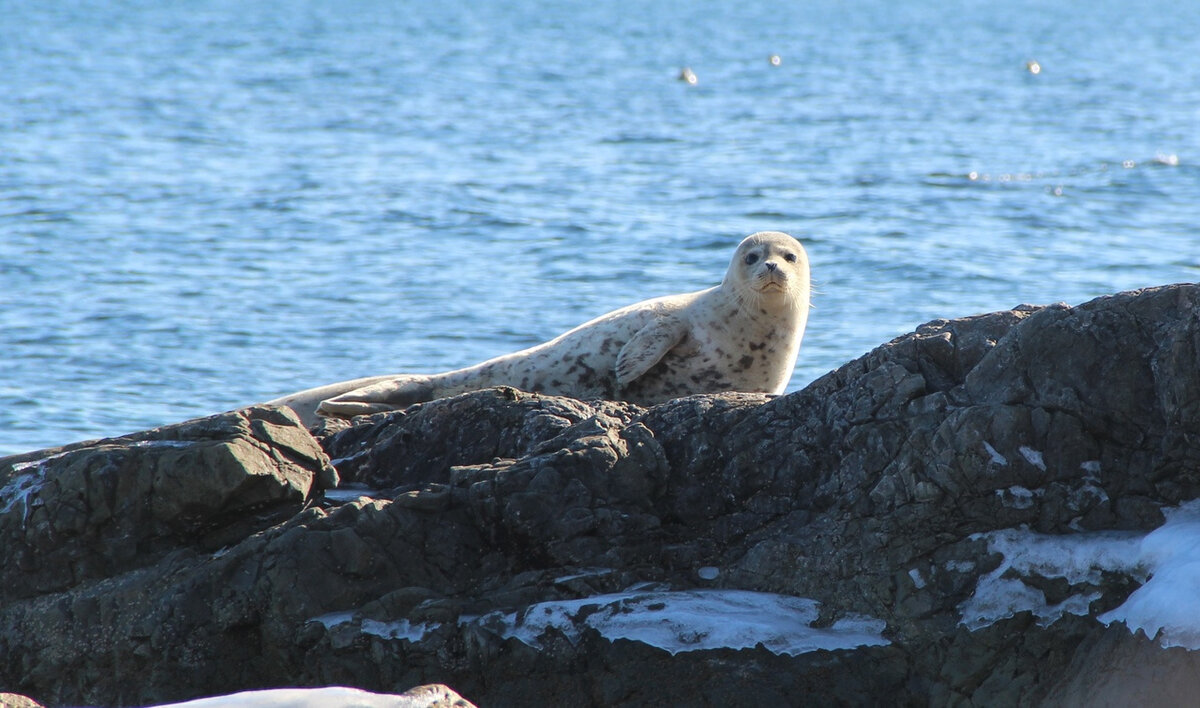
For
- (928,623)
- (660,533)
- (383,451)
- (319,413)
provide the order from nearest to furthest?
1. (928,623)
2. (660,533)
3. (383,451)
4. (319,413)

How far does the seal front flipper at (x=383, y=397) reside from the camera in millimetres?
6199

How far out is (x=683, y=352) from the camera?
654 cm

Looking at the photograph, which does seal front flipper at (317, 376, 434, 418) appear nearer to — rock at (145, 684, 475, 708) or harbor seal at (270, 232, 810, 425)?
harbor seal at (270, 232, 810, 425)

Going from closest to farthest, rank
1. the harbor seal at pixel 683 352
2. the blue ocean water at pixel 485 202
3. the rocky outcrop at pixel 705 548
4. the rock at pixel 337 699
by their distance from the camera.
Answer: the rock at pixel 337 699 < the rocky outcrop at pixel 705 548 < the harbor seal at pixel 683 352 < the blue ocean water at pixel 485 202

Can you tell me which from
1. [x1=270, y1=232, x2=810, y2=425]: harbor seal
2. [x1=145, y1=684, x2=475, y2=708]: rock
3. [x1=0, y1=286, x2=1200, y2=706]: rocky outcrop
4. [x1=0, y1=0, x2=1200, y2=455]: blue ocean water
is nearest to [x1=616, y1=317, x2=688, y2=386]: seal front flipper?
[x1=270, y1=232, x2=810, y2=425]: harbor seal

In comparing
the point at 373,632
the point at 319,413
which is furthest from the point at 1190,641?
the point at 319,413

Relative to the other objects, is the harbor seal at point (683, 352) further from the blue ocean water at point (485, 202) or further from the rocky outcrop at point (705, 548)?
the blue ocean water at point (485, 202)

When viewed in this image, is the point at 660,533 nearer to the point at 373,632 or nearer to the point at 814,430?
the point at 814,430

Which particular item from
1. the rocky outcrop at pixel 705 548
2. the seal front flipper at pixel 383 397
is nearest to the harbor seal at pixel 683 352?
the seal front flipper at pixel 383 397

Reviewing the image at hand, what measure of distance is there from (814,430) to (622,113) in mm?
19938

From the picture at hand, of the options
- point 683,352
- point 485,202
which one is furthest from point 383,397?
point 485,202

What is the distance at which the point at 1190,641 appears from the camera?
3.49 m

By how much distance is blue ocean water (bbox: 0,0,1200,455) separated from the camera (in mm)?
10250

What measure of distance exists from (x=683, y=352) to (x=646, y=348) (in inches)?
9.6
